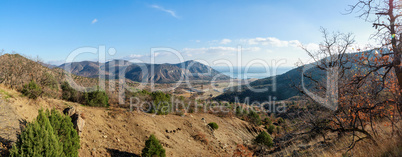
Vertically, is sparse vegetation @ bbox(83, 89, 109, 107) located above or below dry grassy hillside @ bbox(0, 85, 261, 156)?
above

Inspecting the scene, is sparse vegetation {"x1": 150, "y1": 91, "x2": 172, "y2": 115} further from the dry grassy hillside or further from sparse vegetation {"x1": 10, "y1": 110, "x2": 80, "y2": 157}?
sparse vegetation {"x1": 10, "y1": 110, "x2": 80, "y2": 157}

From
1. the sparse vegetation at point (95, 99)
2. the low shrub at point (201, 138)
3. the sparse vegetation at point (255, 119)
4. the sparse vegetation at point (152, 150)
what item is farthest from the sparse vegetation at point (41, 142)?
the sparse vegetation at point (255, 119)

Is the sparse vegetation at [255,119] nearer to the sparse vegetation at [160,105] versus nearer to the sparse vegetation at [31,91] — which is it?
the sparse vegetation at [160,105]

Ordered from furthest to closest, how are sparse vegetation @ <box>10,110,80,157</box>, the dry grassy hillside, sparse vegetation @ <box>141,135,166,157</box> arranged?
1. sparse vegetation @ <box>141,135,166,157</box>
2. the dry grassy hillside
3. sparse vegetation @ <box>10,110,80,157</box>

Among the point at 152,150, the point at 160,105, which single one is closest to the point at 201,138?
the point at 160,105

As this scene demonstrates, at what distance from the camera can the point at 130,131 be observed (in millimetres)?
12234

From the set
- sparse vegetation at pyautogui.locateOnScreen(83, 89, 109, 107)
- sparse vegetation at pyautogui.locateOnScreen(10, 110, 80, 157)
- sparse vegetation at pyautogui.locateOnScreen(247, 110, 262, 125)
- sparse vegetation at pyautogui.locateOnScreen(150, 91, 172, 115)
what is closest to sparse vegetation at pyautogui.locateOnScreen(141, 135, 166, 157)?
sparse vegetation at pyautogui.locateOnScreen(10, 110, 80, 157)

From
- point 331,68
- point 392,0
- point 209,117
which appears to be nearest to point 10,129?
point 392,0

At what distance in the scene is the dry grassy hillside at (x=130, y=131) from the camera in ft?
28.5

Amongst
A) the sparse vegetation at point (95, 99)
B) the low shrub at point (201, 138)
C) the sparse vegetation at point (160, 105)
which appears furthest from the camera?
the sparse vegetation at point (160, 105)

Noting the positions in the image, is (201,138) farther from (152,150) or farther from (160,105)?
(152,150)

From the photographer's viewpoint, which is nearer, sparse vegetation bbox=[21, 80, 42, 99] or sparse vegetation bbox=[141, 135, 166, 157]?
sparse vegetation bbox=[21, 80, 42, 99]

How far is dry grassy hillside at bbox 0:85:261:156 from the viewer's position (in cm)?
870

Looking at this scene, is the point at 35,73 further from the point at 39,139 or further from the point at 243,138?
the point at 243,138
